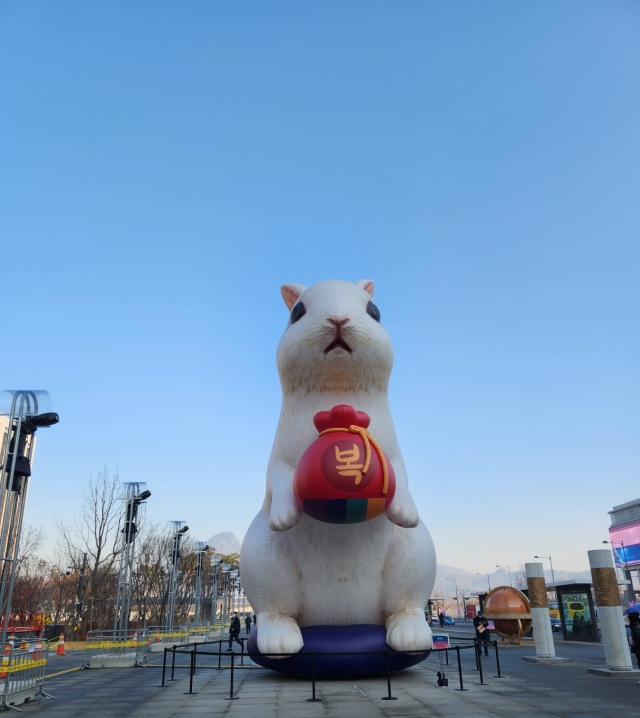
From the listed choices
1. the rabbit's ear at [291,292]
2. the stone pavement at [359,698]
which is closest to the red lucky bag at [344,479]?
the stone pavement at [359,698]

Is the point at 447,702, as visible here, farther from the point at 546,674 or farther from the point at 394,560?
the point at 546,674

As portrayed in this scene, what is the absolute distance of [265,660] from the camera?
336 inches

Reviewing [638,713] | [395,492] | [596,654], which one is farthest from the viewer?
[596,654]

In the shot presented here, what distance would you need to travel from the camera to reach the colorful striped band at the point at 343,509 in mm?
7219

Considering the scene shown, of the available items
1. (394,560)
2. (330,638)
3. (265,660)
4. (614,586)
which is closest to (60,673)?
(265,660)

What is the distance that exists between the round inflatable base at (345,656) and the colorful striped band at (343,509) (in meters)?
1.89

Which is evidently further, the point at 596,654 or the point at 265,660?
the point at 596,654

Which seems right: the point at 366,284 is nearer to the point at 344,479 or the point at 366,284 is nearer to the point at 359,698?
the point at 344,479

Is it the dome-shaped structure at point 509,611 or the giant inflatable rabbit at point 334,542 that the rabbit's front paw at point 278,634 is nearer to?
the giant inflatable rabbit at point 334,542

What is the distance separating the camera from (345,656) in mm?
8039

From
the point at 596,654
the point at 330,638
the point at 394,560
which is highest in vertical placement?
the point at 394,560

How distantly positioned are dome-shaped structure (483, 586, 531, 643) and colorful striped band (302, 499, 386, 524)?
47.5 ft

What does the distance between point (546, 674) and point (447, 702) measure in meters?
4.65

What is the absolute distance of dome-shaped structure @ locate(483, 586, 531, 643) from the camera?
1952cm
